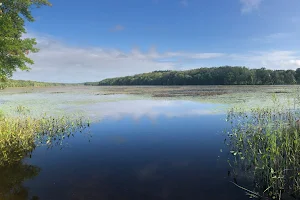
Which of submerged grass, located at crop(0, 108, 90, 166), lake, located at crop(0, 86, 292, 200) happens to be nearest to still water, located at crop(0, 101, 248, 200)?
lake, located at crop(0, 86, 292, 200)

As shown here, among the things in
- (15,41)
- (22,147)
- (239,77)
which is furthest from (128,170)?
(239,77)

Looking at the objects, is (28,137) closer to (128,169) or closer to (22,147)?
(22,147)

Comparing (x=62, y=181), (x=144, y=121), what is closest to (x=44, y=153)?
(x=62, y=181)

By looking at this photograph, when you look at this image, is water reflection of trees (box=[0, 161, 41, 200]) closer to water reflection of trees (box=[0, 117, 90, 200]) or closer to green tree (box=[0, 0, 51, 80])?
water reflection of trees (box=[0, 117, 90, 200])

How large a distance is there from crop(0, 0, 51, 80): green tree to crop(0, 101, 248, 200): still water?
30.7ft

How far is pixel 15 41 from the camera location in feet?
54.4

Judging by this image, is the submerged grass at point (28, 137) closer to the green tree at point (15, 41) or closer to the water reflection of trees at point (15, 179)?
the water reflection of trees at point (15, 179)

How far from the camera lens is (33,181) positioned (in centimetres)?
727

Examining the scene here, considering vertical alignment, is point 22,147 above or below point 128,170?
above

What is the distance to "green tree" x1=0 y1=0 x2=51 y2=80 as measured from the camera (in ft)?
53.3

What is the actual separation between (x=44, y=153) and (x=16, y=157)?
114 cm

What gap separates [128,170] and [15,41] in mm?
14602

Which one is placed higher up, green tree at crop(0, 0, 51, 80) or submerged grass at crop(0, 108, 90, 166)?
green tree at crop(0, 0, 51, 80)

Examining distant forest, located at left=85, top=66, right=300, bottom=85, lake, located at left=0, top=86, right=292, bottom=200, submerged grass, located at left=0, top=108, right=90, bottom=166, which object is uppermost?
distant forest, located at left=85, top=66, right=300, bottom=85
